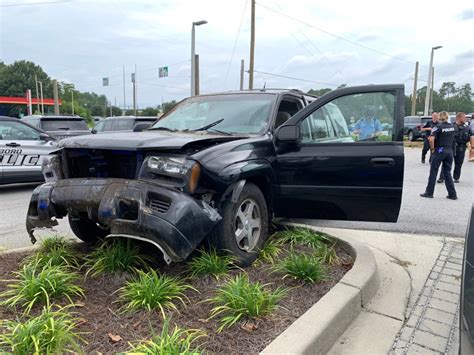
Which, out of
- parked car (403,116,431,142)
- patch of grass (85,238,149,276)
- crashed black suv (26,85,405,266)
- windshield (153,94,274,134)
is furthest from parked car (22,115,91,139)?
parked car (403,116,431,142)

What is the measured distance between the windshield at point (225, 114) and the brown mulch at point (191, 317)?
164 cm

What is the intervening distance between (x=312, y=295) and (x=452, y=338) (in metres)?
1.01

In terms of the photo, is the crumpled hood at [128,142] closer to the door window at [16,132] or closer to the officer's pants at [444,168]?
the door window at [16,132]

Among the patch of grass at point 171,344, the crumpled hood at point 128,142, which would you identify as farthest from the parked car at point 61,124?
the patch of grass at point 171,344

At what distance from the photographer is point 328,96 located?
13.4 ft

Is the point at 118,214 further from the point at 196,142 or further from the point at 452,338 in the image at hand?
the point at 452,338

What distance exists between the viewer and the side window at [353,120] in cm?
405

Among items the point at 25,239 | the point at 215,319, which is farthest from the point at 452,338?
the point at 25,239

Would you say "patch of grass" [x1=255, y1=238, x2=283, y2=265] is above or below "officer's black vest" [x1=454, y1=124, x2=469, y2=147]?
below

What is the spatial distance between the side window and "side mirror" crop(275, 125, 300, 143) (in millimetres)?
282

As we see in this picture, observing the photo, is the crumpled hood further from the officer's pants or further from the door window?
the officer's pants

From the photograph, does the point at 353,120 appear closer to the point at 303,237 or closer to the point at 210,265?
the point at 303,237

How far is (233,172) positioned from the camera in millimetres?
3400

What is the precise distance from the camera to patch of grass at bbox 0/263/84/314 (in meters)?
2.80
